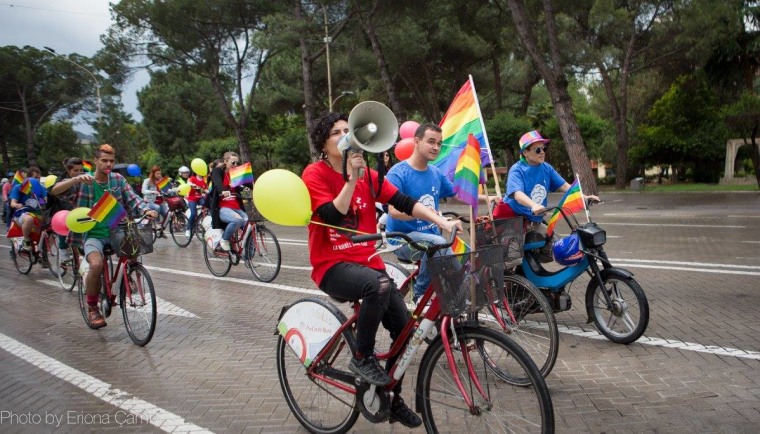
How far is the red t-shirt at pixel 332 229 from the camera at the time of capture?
3.20 meters

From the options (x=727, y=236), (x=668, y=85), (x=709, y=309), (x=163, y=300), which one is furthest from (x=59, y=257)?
(x=668, y=85)

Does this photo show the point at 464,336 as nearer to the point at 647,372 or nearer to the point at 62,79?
the point at 647,372

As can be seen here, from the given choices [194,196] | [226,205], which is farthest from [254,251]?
[194,196]

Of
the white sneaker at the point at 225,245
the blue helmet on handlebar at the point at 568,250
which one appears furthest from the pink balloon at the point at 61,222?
the blue helmet on handlebar at the point at 568,250

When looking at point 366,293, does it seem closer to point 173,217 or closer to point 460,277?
point 460,277

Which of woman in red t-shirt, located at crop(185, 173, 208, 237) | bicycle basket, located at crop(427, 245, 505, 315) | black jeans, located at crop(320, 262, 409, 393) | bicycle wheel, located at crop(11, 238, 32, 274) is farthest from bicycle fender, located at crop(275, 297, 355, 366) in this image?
woman in red t-shirt, located at crop(185, 173, 208, 237)

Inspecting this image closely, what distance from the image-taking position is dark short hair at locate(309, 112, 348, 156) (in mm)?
3297

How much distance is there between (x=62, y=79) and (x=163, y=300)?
41.5 meters

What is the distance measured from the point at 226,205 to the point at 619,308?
6295 mm

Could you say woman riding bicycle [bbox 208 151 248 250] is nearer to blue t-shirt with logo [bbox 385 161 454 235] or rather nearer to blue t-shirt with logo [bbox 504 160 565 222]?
blue t-shirt with logo [bbox 385 161 454 235]

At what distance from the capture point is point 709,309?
5.86 metres

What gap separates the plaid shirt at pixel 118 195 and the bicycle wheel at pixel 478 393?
13.3 feet

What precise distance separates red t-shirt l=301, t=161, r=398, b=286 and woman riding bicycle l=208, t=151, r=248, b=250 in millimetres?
6062

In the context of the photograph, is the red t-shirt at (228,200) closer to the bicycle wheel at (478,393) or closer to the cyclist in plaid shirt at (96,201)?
the cyclist in plaid shirt at (96,201)
